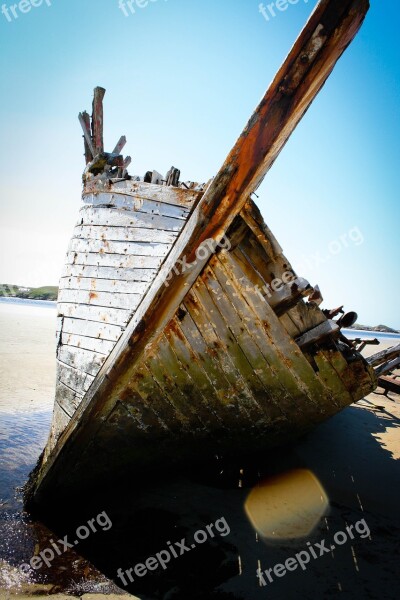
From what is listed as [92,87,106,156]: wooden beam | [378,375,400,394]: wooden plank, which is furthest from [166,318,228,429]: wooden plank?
[378,375,400,394]: wooden plank

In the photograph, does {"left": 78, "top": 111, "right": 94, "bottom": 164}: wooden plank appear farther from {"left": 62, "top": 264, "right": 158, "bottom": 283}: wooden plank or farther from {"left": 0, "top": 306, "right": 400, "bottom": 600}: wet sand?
{"left": 0, "top": 306, "right": 400, "bottom": 600}: wet sand

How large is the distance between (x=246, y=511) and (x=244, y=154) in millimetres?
3797

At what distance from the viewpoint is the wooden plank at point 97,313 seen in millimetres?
3064

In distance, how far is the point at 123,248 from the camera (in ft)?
10.8

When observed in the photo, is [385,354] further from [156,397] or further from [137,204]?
[137,204]

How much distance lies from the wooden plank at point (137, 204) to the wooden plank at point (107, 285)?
0.75 metres

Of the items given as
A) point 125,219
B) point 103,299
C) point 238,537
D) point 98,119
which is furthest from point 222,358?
point 98,119

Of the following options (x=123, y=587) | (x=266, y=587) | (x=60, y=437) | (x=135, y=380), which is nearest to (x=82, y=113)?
(x=135, y=380)

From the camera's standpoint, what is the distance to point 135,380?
115 inches

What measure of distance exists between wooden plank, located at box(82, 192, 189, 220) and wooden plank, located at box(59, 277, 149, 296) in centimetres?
75

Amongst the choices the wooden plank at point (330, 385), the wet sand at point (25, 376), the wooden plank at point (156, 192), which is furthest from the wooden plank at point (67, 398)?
the wet sand at point (25, 376)

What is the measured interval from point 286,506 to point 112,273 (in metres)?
3.48

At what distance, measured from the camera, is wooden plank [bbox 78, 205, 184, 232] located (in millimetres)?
3082

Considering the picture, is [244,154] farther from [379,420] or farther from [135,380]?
[379,420]
